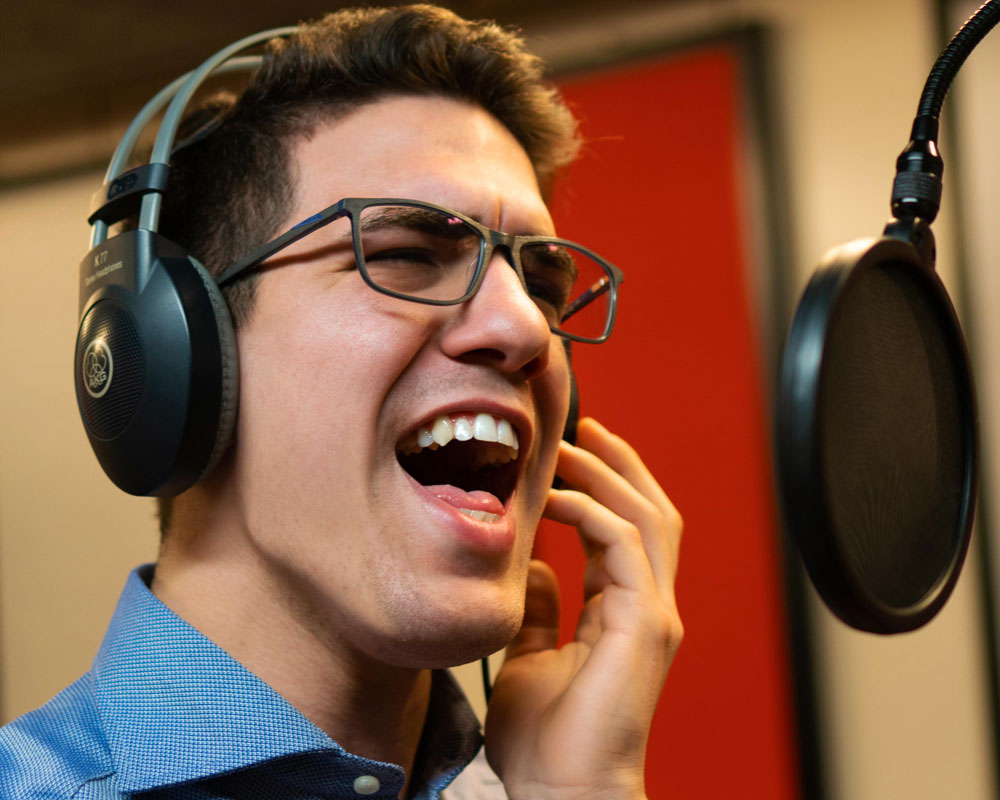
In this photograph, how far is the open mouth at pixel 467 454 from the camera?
0.99m

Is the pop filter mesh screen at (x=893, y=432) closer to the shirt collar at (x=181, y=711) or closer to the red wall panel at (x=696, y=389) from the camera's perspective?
the shirt collar at (x=181, y=711)

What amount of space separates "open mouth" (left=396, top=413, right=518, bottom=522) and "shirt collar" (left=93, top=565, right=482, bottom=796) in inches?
10.5

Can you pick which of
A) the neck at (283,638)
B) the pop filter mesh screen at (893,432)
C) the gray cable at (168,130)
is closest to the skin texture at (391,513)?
the neck at (283,638)

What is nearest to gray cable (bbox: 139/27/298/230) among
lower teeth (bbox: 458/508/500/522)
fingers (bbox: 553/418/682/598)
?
lower teeth (bbox: 458/508/500/522)

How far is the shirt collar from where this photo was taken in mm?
884

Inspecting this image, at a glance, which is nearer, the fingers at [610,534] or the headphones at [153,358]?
the headphones at [153,358]

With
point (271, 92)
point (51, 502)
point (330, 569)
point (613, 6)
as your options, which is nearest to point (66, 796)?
point (330, 569)

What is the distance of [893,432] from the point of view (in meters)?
0.56

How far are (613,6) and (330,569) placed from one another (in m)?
1.51

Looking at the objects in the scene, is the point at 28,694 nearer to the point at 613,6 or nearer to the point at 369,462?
the point at 369,462

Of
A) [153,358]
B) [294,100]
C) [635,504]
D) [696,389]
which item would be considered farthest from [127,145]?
[696,389]

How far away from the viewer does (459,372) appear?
982mm

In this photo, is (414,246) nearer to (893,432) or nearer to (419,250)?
(419,250)

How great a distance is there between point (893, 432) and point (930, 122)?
188 millimetres
